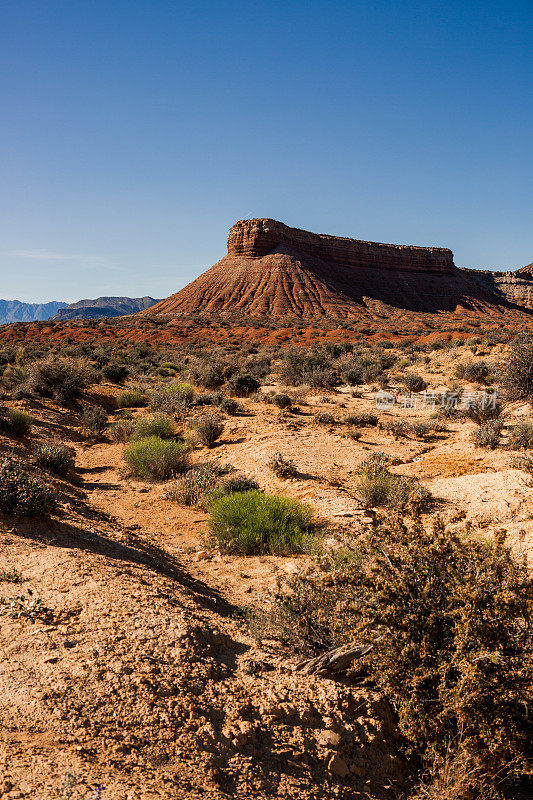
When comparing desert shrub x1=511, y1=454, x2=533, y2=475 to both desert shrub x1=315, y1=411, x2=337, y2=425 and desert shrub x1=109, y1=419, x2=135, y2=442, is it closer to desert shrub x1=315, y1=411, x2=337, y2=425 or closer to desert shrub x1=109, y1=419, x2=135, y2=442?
desert shrub x1=315, y1=411, x2=337, y2=425

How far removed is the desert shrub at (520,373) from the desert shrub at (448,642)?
34.4ft

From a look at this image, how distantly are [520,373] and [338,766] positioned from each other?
1189 cm

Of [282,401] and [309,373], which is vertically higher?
[309,373]

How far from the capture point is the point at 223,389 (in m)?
17.1

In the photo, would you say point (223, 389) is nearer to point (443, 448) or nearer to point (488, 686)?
point (443, 448)

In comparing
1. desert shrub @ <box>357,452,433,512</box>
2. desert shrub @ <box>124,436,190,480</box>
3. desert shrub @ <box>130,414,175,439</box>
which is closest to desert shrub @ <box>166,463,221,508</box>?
desert shrub @ <box>124,436,190,480</box>

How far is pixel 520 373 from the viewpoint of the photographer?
481 inches

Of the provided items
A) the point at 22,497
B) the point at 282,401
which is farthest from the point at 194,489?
the point at 282,401

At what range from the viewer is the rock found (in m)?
2.76

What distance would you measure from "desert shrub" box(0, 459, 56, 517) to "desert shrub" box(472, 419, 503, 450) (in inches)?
343

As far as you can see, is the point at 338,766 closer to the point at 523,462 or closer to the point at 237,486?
the point at 237,486

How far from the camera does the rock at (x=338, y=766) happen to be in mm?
2760

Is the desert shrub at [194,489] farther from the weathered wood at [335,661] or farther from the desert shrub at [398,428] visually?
the desert shrub at [398,428]

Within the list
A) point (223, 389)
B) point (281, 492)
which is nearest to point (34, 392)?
point (223, 389)
